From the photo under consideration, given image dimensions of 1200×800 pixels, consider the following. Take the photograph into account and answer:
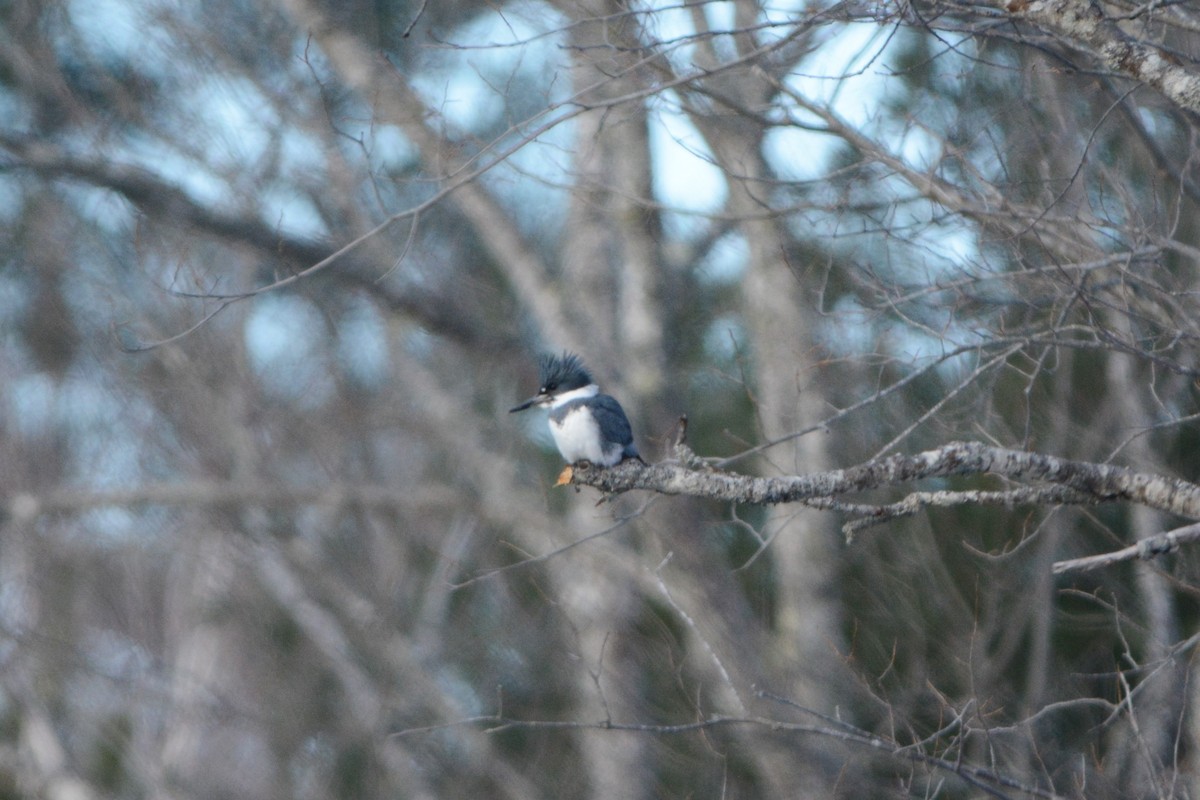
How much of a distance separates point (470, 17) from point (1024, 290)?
328 cm

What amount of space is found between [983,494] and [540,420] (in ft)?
16.0

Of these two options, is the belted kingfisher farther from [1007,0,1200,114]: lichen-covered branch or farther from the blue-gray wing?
[1007,0,1200,114]: lichen-covered branch

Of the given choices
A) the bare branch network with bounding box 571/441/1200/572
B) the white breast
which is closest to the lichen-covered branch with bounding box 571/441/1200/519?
the bare branch network with bounding box 571/441/1200/572

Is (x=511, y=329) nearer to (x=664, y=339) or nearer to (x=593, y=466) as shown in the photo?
(x=664, y=339)

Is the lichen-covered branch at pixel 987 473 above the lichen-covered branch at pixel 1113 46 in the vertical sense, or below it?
below

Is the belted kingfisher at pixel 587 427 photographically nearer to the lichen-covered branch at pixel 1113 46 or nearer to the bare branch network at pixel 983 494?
the bare branch network at pixel 983 494

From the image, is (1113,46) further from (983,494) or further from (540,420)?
(540,420)

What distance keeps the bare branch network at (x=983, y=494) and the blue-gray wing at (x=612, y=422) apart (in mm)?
921

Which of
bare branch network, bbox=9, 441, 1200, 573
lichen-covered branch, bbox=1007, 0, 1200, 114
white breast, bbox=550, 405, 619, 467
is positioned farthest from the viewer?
white breast, bbox=550, 405, 619, 467

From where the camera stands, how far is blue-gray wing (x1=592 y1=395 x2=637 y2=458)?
12.4 feet

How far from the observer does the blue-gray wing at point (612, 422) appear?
377cm

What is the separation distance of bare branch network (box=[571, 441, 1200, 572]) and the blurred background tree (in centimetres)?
84

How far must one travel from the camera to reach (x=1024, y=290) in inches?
154

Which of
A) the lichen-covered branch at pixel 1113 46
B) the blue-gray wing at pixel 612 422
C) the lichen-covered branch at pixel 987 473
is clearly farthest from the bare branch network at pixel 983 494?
the blue-gray wing at pixel 612 422
